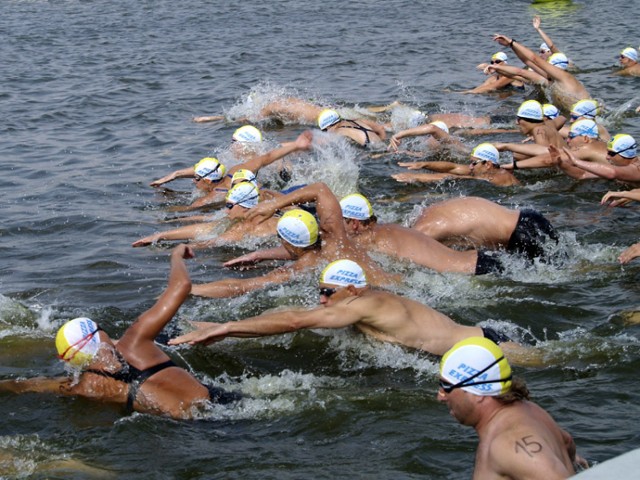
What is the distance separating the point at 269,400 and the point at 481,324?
2355 millimetres

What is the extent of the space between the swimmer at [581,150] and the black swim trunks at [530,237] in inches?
104

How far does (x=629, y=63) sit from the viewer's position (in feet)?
64.2

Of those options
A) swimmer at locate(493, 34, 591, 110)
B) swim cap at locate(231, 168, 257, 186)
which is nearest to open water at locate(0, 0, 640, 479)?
swimmer at locate(493, 34, 591, 110)

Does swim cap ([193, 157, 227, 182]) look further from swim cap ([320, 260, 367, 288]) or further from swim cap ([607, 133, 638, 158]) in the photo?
swim cap ([320, 260, 367, 288])

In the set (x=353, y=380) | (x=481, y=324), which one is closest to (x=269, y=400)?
(x=353, y=380)

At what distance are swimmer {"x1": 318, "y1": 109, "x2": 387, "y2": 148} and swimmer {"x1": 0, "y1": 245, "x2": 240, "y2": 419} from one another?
817cm

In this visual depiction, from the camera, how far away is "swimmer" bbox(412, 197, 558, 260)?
9.95 metres

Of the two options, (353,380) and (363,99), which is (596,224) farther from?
(363,99)

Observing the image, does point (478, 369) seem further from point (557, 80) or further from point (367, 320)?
point (557, 80)

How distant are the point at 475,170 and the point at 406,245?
383cm

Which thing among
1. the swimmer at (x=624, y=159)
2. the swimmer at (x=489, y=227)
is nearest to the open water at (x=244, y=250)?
the swimmer at (x=489, y=227)

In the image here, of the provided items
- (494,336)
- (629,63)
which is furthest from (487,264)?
(629,63)

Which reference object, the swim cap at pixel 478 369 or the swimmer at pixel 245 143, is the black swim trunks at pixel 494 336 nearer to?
the swim cap at pixel 478 369

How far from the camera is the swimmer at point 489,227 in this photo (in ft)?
32.6
